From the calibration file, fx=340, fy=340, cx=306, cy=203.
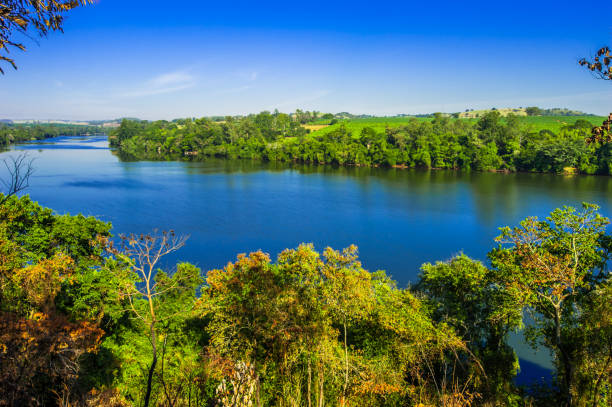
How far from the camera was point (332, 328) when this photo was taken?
11062 millimetres

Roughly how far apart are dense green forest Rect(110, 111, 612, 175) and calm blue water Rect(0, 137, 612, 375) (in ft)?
17.6

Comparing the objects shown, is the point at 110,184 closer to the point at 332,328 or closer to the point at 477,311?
the point at 332,328

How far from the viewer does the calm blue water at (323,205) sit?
1150 inches

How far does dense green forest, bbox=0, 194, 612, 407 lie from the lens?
9469 mm

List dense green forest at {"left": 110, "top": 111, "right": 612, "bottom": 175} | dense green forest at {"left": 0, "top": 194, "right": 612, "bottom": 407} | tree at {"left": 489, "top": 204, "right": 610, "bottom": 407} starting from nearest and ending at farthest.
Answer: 1. dense green forest at {"left": 0, "top": 194, "right": 612, "bottom": 407}
2. tree at {"left": 489, "top": 204, "right": 610, "bottom": 407}
3. dense green forest at {"left": 110, "top": 111, "right": 612, "bottom": 175}

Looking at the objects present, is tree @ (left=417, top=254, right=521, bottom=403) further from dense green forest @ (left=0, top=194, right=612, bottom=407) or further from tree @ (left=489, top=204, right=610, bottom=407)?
tree @ (left=489, top=204, right=610, bottom=407)

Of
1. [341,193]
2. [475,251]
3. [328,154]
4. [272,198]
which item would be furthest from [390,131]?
[475,251]

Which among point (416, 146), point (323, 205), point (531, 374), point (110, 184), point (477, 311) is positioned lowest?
point (531, 374)

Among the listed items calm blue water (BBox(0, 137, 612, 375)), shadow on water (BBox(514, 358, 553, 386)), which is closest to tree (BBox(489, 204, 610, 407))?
shadow on water (BBox(514, 358, 553, 386))

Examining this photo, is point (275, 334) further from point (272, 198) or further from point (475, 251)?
point (272, 198)

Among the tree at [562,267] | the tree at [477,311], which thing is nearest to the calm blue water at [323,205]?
the tree at [477,311]

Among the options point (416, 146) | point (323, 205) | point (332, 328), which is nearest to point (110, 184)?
point (323, 205)

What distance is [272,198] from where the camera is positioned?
153 ft

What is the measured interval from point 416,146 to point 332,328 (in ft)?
240
